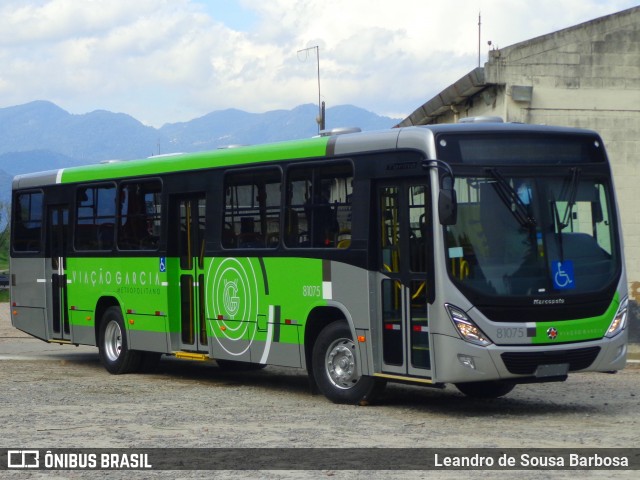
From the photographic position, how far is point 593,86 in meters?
Answer: 23.1

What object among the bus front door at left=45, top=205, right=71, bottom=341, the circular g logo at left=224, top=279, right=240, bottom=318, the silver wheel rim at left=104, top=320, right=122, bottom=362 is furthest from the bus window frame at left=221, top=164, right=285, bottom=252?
the bus front door at left=45, top=205, right=71, bottom=341


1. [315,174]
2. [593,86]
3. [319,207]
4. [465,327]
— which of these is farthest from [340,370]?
[593,86]

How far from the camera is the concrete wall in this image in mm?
22844

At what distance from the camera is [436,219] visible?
1280 centimetres

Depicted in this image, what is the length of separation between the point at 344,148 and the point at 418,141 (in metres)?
1.30

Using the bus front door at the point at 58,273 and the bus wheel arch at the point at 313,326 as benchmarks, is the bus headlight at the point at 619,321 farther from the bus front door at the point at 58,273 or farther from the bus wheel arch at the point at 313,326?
the bus front door at the point at 58,273

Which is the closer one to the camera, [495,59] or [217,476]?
[217,476]

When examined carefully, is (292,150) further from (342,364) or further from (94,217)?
(94,217)

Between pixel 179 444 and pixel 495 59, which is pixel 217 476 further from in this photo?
pixel 495 59

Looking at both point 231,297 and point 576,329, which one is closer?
point 576,329

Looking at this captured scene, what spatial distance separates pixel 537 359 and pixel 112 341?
7.99 metres

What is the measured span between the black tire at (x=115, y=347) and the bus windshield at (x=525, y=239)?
710cm

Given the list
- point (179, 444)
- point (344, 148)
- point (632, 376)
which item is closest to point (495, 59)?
point (632, 376)

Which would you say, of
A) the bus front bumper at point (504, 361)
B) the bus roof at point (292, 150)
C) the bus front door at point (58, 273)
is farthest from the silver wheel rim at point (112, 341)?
the bus front bumper at point (504, 361)
